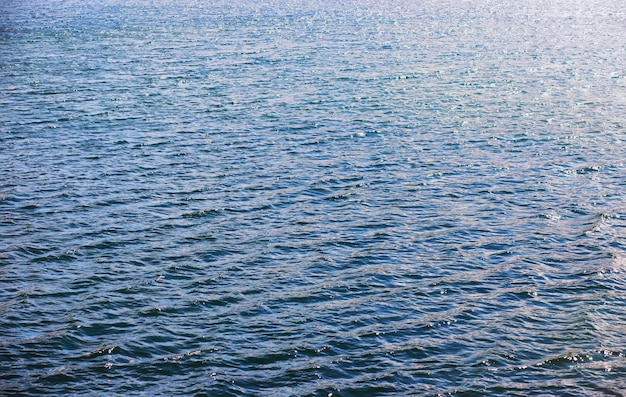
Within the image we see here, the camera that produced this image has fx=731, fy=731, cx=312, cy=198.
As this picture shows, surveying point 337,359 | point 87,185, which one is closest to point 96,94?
point 87,185

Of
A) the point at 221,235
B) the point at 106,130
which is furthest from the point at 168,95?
the point at 221,235

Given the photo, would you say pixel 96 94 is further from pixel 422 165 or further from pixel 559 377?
pixel 559 377

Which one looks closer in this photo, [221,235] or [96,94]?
[221,235]

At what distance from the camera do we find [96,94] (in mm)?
64562

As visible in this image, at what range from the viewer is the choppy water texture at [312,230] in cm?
2486

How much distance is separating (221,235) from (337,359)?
12.1m

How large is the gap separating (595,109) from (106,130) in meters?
38.5

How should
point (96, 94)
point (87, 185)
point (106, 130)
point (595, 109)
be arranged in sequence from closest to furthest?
point (87, 185)
point (106, 130)
point (595, 109)
point (96, 94)

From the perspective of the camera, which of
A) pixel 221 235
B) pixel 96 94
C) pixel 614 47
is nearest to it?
pixel 221 235

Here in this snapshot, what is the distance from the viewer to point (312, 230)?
118 ft

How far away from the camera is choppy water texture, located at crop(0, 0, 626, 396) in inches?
979

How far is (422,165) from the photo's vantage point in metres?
45.6

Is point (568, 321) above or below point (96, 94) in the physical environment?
below

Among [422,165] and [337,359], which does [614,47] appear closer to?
[422,165]
